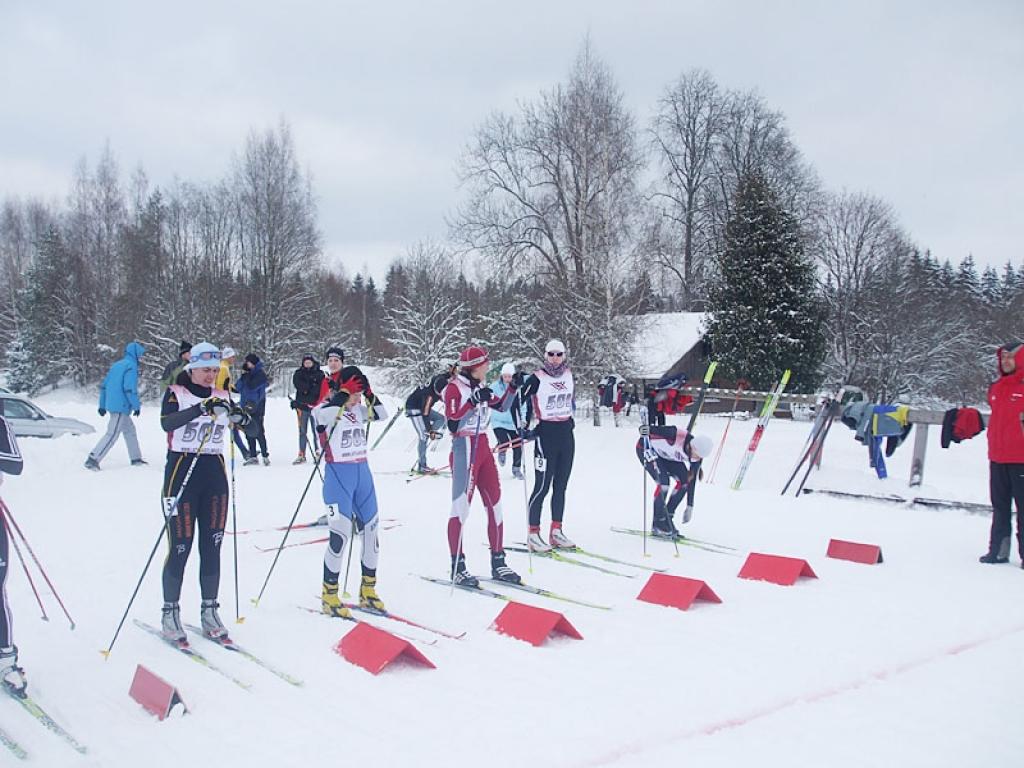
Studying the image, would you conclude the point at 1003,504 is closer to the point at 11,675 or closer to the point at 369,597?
the point at 369,597

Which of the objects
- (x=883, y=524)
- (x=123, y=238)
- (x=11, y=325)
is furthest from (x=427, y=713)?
(x=11, y=325)

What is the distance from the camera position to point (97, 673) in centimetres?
421

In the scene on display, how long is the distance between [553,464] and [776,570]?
2165 mm

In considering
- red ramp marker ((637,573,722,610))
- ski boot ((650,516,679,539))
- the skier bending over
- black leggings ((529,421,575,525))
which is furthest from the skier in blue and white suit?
ski boot ((650,516,679,539))

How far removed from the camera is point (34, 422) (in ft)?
45.0

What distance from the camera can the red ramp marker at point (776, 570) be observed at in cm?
609

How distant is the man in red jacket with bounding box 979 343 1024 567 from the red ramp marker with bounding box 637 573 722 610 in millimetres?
3055

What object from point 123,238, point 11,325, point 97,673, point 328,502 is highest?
point 123,238

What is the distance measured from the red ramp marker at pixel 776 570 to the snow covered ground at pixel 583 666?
0.36 ft

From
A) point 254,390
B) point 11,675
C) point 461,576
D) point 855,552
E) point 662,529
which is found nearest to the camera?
point 11,675

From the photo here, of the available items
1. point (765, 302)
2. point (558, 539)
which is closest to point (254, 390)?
point (558, 539)

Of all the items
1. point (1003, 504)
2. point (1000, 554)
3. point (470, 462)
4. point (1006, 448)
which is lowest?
point (1000, 554)

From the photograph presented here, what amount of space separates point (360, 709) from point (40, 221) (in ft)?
178

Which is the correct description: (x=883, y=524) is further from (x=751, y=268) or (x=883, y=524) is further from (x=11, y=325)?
(x=11, y=325)
